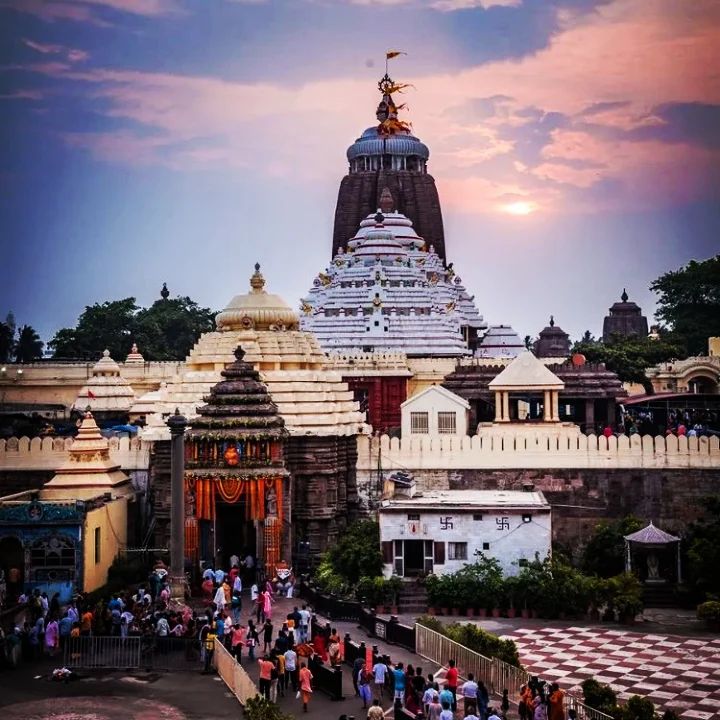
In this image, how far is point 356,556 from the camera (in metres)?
28.0

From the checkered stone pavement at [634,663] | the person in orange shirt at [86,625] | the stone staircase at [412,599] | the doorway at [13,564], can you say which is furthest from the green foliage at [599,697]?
the doorway at [13,564]

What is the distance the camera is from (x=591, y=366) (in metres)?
46.0

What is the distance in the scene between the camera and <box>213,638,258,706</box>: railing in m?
19.1

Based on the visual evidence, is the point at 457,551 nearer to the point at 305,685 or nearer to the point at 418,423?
the point at 305,685

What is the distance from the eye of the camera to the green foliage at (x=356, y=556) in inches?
1095

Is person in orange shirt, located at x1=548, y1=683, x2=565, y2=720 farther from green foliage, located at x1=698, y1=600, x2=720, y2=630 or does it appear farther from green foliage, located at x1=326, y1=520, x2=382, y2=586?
green foliage, located at x1=326, y1=520, x2=382, y2=586

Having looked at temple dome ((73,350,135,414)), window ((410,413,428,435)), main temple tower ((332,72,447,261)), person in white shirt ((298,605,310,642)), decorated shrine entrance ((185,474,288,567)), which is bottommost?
person in white shirt ((298,605,310,642))

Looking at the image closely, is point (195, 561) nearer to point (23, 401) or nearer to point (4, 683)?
point (4, 683)

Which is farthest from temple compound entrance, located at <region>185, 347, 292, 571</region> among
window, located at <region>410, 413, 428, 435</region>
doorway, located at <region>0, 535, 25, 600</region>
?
window, located at <region>410, 413, 428, 435</region>

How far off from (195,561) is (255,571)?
1.49 metres

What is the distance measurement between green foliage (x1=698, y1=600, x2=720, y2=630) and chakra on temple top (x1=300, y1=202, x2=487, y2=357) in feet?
98.2

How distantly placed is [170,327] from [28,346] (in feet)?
39.1

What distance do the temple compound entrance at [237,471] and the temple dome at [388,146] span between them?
161 ft

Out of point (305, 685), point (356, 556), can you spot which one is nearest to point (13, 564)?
point (356, 556)
